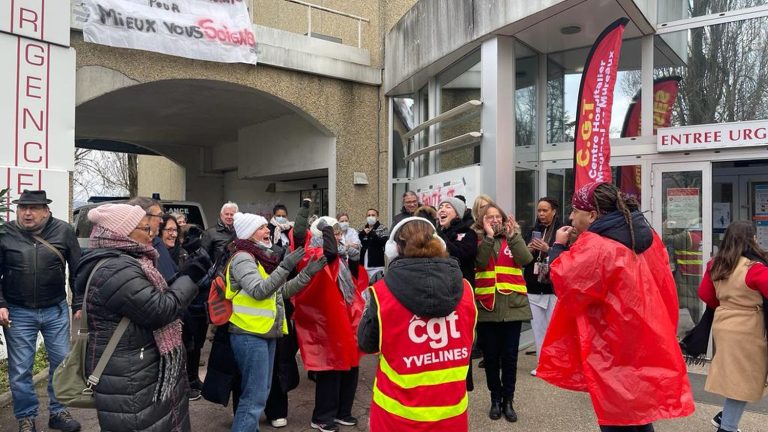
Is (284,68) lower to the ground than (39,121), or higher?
higher

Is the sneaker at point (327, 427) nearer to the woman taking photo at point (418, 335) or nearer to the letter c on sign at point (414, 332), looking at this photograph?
the woman taking photo at point (418, 335)

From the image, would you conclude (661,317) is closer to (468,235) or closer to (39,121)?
(468,235)

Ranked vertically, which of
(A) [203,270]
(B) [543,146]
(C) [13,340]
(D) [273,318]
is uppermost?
(B) [543,146]

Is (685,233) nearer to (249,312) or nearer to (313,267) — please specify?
(313,267)

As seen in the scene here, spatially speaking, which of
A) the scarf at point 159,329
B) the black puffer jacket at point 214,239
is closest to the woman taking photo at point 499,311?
the black puffer jacket at point 214,239

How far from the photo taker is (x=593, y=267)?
8.39 ft

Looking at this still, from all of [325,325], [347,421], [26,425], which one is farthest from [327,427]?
[26,425]

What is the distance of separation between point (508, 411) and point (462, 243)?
1.42m

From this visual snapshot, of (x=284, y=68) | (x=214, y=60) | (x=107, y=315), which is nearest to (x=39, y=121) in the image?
(x=214, y=60)

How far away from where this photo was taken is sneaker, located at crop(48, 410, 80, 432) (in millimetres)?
4117

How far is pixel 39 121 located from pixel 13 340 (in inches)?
132

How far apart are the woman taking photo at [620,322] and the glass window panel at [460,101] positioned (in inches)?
177

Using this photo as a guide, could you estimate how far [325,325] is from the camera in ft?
13.8

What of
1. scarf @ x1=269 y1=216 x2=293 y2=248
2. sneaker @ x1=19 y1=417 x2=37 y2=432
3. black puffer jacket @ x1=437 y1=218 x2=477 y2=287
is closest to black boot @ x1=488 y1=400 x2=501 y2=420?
black puffer jacket @ x1=437 y1=218 x2=477 y2=287
